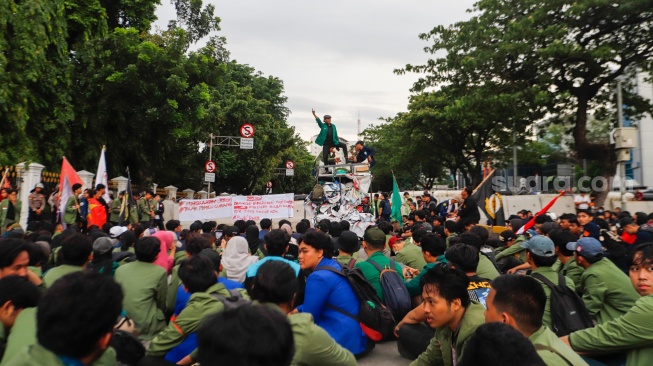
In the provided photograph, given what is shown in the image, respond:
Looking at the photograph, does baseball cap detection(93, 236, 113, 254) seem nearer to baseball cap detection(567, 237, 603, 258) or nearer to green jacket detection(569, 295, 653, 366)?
green jacket detection(569, 295, 653, 366)

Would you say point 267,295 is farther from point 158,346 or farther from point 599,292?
point 599,292

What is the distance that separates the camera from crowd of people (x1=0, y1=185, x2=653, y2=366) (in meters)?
1.81

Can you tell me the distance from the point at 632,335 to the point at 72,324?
303cm

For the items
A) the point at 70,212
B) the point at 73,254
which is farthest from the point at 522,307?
the point at 70,212

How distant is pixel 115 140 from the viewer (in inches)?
800

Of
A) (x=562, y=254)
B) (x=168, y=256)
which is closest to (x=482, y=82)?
(x=562, y=254)

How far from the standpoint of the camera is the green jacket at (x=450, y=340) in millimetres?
2889

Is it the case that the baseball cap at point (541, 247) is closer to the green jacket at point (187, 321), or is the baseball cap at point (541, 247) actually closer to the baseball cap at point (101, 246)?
the green jacket at point (187, 321)

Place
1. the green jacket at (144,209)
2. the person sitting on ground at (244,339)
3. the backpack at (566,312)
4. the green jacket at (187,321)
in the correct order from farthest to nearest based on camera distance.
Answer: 1. the green jacket at (144,209)
2. the backpack at (566,312)
3. the green jacket at (187,321)
4. the person sitting on ground at (244,339)

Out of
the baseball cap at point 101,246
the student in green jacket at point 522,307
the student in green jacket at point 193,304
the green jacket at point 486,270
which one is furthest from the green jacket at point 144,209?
the student in green jacket at point 522,307

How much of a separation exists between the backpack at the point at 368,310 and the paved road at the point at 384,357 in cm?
34

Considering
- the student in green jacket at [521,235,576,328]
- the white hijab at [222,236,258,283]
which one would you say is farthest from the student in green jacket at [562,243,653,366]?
the white hijab at [222,236,258,283]

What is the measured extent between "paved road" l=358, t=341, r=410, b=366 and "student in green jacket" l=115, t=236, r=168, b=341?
2.03 meters

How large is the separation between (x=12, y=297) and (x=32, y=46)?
602 inches
